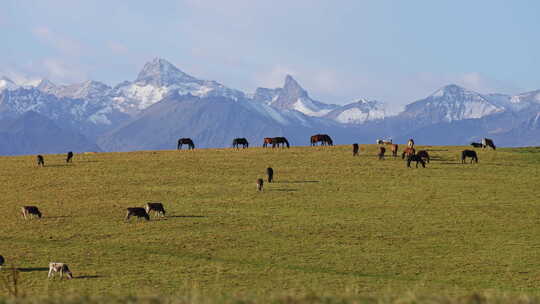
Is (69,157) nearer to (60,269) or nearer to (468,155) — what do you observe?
(468,155)

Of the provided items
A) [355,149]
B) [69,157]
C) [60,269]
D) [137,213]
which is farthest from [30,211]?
[355,149]

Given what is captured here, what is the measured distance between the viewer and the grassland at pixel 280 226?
1324 inches

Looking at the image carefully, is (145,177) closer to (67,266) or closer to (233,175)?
(233,175)

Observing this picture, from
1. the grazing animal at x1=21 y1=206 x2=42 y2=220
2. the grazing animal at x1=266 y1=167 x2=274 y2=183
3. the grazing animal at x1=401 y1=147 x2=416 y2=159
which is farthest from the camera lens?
the grazing animal at x1=401 y1=147 x2=416 y2=159

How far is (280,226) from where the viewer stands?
4609 cm

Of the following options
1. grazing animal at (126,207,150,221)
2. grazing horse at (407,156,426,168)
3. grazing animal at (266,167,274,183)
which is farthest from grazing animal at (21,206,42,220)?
grazing horse at (407,156,426,168)

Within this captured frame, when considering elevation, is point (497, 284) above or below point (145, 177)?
below

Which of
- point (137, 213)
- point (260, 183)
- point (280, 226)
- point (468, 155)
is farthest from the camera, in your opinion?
point (468, 155)

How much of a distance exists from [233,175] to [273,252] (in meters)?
28.0

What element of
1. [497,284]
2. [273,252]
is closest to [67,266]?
[273,252]

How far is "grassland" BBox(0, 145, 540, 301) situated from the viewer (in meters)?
33.6

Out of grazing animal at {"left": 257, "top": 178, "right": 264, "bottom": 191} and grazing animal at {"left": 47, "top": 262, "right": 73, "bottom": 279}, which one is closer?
grazing animal at {"left": 47, "top": 262, "right": 73, "bottom": 279}

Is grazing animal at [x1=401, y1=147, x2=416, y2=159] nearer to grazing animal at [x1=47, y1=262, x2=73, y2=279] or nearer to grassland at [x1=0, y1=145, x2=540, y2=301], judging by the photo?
grassland at [x1=0, y1=145, x2=540, y2=301]

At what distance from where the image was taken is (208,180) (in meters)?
65.0
